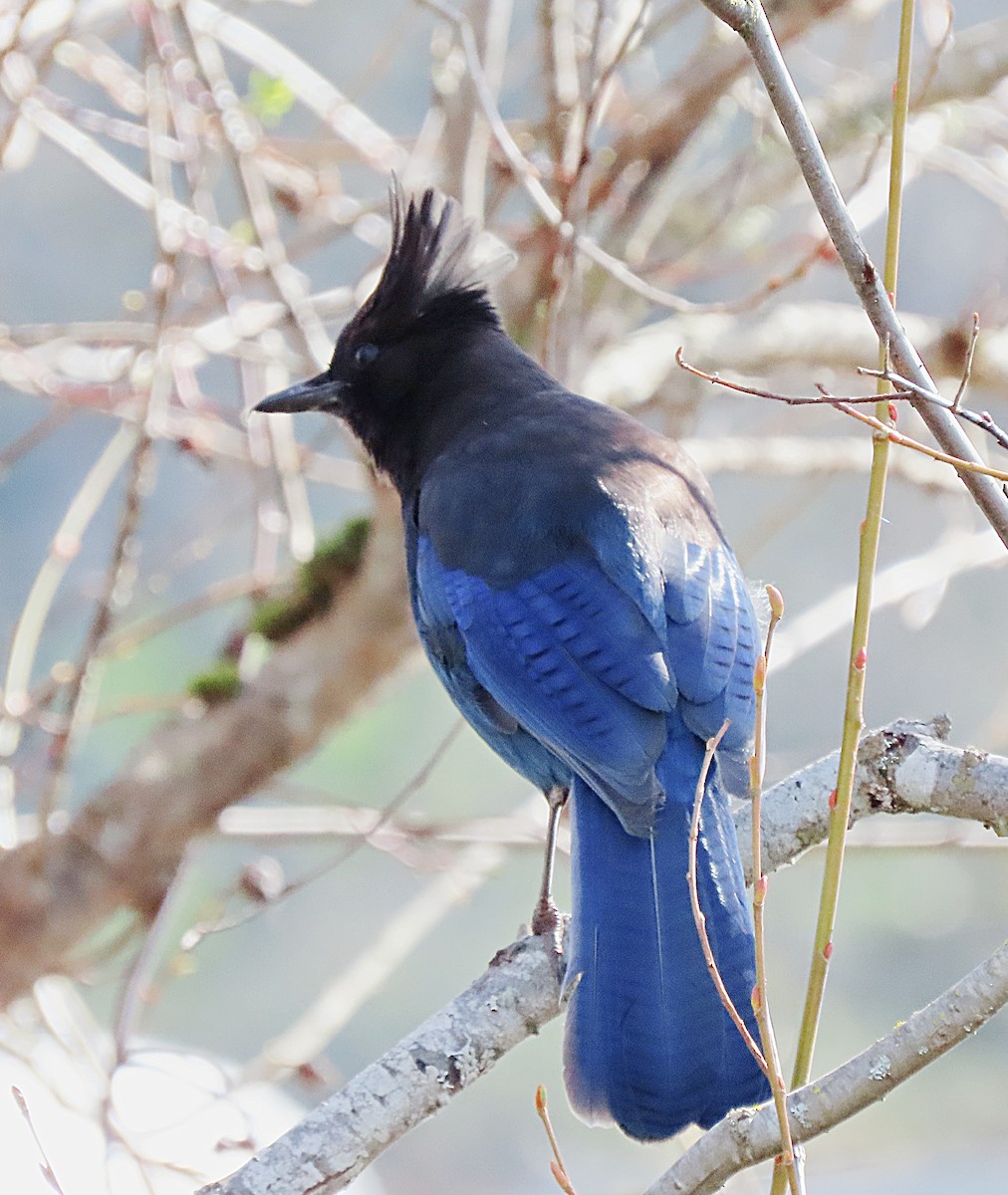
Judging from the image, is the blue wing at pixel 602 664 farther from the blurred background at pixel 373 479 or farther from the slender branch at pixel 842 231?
the slender branch at pixel 842 231

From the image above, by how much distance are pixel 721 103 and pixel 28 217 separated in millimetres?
4766

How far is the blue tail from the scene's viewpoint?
83.0 inches

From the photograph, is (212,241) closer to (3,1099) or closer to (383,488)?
(383,488)

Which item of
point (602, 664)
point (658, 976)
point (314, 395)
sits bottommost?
point (658, 976)

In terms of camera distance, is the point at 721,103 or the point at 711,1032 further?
the point at 721,103

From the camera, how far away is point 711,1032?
6.94 feet

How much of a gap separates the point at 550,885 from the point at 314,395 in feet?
3.83

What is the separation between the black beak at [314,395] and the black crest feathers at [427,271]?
140 millimetres

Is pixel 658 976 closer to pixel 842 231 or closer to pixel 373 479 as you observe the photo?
pixel 842 231

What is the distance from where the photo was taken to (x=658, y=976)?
7.14 ft

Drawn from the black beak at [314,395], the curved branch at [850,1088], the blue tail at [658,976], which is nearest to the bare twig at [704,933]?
the curved branch at [850,1088]

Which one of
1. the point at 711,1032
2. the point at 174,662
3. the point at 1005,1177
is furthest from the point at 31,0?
the point at 1005,1177

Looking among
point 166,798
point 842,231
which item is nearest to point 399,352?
point 166,798

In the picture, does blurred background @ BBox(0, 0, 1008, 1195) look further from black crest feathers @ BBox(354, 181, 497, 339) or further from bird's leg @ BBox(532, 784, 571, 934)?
bird's leg @ BBox(532, 784, 571, 934)
